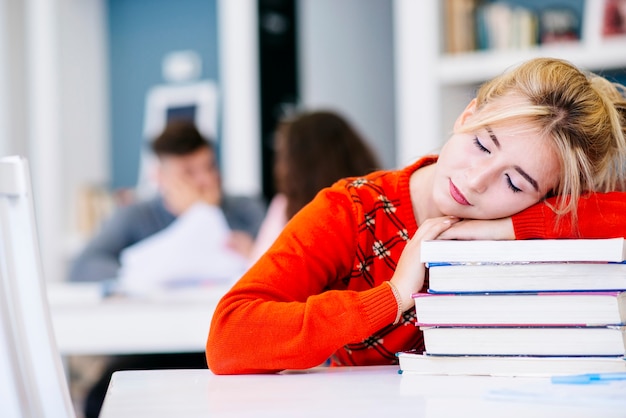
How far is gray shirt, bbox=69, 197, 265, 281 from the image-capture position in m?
3.33

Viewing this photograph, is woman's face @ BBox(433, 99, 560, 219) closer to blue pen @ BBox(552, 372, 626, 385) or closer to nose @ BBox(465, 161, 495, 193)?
nose @ BBox(465, 161, 495, 193)

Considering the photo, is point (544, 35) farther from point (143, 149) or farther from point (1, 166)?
point (1, 166)

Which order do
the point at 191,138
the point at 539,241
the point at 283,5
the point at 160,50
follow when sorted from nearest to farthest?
the point at 539,241
the point at 191,138
the point at 283,5
the point at 160,50

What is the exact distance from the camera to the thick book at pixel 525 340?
39.5 inches

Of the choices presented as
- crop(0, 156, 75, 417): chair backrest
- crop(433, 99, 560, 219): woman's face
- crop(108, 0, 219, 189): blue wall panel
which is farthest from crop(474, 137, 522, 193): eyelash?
crop(108, 0, 219, 189): blue wall panel

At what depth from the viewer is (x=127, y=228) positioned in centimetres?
347

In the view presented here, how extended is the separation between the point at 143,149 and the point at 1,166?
395 centimetres

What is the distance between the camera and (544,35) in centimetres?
339

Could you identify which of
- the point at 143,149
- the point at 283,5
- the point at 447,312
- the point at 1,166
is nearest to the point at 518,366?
the point at 447,312

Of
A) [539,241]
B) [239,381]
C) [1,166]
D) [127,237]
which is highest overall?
[1,166]

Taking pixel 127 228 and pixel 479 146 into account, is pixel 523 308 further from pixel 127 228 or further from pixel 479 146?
pixel 127 228

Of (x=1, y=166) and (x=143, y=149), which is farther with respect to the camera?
(x=143, y=149)

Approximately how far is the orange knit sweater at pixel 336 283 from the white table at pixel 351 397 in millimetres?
41

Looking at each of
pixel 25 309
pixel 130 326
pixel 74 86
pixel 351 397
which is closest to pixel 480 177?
pixel 351 397
